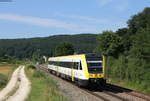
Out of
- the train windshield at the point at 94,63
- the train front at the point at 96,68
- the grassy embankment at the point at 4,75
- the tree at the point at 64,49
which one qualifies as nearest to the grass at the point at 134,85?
the train front at the point at 96,68

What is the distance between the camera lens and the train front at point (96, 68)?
2180cm

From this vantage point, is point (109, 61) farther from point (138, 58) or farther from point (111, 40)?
point (111, 40)

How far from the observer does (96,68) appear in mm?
22266

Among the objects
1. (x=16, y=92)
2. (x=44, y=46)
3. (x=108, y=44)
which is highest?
(x=44, y=46)

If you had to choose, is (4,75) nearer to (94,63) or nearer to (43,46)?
(94,63)

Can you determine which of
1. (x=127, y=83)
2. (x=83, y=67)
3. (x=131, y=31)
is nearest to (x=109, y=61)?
(x=127, y=83)

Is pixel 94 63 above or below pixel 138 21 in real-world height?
below

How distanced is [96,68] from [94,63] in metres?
0.46

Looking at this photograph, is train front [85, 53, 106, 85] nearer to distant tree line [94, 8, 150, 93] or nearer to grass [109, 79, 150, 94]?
grass [109, 79, 150, 94]

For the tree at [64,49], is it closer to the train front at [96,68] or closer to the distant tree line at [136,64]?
the distant tree line at [136,64]

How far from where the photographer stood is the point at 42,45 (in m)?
181

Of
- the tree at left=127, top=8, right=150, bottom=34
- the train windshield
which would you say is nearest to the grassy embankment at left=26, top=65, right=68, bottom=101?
the train windshield

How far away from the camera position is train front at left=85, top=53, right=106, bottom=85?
2180cm

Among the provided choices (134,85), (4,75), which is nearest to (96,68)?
(134,85)
